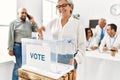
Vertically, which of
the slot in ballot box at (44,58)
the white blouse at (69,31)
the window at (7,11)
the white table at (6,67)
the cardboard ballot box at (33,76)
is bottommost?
the white table at (6,67)

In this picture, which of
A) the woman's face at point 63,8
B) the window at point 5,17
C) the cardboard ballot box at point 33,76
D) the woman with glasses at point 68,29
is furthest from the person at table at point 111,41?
the window at point 5,17

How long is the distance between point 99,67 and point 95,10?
1.86 m

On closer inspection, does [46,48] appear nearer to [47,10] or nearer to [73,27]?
[73,27]

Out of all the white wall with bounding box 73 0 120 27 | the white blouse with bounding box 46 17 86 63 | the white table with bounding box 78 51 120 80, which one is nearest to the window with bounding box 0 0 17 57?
the white table with bounding box 78 51 120 80

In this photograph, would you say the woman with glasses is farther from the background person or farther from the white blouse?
the background person

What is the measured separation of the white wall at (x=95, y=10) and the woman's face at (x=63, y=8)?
252 cm

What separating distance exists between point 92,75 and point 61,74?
159cm

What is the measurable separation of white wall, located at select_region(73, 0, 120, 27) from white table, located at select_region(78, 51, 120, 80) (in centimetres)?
152

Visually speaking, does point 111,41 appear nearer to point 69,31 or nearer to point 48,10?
point 69,31

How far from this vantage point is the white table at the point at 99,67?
203cm

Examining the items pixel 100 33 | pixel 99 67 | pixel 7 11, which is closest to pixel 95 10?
pixel 100 33

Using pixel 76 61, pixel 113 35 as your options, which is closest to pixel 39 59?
pixel 76 61

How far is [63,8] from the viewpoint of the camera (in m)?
1.07

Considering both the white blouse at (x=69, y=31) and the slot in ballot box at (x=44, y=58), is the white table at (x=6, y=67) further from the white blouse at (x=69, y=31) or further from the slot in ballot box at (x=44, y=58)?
the slot in ballot box at (x=44, y=58)
